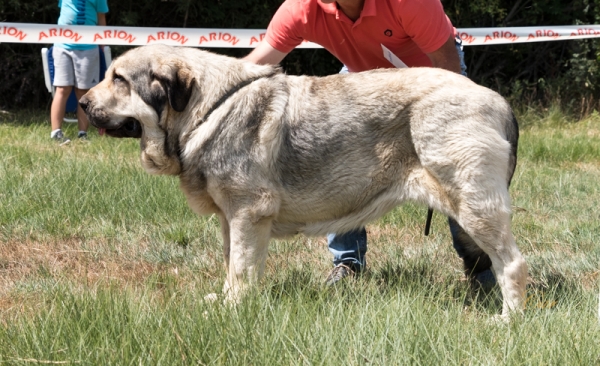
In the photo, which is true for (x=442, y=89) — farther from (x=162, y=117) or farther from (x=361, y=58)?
(x=162, y=117)

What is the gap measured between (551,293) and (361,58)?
1.81m

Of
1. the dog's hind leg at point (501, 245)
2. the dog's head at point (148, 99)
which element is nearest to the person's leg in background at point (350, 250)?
the dog's hind leg at point (501, 245)

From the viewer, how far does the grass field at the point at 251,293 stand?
281cm

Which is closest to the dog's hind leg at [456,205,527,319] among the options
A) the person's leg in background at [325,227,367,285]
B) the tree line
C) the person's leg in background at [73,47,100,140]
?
the person's leg in background at [325,227,367,285]

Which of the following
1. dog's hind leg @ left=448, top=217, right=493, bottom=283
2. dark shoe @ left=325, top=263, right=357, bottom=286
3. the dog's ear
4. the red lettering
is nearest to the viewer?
the dog's ear

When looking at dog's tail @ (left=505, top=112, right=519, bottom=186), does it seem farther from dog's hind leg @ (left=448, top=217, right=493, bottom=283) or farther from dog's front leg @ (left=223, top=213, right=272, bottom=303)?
dog's front leg @ (left=223, top=213, right=272, bottom=303)

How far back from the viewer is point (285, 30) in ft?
14.8

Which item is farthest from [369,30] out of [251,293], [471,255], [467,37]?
[467,37]

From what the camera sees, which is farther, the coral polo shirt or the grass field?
the coral polo shirt

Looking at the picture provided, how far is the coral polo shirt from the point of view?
4.16 meters

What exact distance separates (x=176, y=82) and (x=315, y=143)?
80 cm

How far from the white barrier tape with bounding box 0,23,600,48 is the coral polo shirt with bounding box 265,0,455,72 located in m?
5.32

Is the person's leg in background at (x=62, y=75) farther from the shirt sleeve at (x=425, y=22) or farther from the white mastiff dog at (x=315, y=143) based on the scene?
the shirt sleeve at (x=425, y=22)

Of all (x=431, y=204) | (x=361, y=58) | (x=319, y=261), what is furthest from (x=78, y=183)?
(x=431, y=204)
